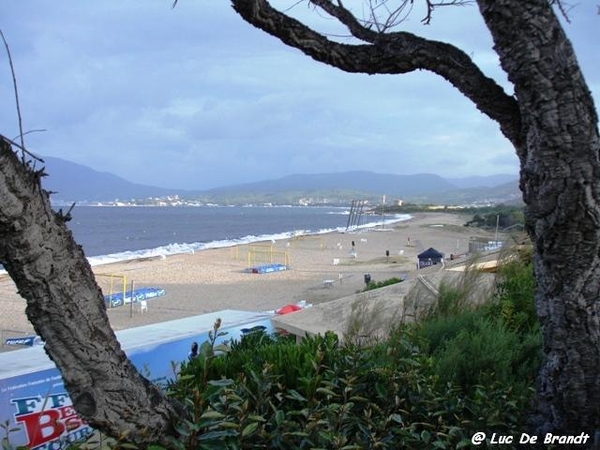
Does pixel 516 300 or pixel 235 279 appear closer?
pixel 516 300

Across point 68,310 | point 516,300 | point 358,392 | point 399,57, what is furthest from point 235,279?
point 68,310

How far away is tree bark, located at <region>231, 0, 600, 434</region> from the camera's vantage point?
2.31 metres

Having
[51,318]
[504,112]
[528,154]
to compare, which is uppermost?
[504,112]

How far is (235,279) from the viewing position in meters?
27.4

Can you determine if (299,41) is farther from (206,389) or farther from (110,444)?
(110,444)

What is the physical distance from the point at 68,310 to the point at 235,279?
25.7m

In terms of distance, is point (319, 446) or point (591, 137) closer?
point (319, 446)

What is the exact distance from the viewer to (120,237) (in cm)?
6850

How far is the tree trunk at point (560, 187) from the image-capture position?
2.31 m

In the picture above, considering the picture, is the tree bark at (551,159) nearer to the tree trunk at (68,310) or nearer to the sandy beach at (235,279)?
the tree trunk at (68,310)

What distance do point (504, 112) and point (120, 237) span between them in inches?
2720

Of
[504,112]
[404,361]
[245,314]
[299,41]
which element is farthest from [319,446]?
[245,314]

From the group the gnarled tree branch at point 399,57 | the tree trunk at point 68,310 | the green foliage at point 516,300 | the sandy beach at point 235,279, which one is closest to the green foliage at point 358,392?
the tree trunk at point 68,310

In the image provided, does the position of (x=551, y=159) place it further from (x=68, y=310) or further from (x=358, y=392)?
(x=68, y=310)
